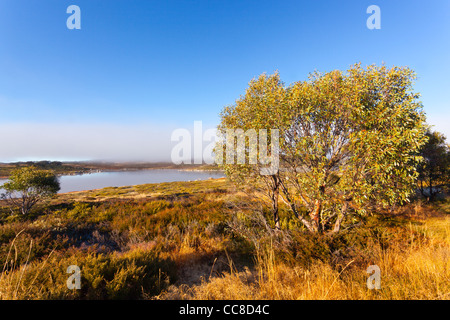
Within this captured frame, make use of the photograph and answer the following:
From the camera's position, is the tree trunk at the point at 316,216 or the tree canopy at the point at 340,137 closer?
the tree canopy at the point at 340,137

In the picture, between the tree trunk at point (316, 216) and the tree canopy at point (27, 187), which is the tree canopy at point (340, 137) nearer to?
the tree trunk at point (316, 216)

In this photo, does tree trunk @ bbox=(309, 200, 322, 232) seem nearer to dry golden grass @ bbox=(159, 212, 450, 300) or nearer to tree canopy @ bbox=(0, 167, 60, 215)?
dry golden grass @ bbox=(159, 212, 450, 300)

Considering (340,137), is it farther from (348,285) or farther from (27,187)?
(27,187)

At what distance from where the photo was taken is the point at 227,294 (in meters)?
3.74

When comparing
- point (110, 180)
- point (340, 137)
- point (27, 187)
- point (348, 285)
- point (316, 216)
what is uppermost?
point (340, 137)

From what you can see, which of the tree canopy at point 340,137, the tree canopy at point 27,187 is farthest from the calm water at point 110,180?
the tree canopy at point 340,137

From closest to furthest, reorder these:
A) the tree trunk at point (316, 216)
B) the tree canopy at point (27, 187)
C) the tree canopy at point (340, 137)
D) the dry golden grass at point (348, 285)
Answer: the dry golden grass at point (348, 285) < the tree canopy at point (340, 137) < the tree trunk at point (316, 216) < the tree canopy at point (27, 187)

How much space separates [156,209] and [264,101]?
34.2 feet

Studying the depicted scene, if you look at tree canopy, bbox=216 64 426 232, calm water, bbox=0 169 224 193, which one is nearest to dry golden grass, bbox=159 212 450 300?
tree canopy, bbox=216 64 426 232

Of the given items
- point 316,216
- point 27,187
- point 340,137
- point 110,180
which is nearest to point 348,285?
point 316,216

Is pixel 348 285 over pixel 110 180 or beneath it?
over
